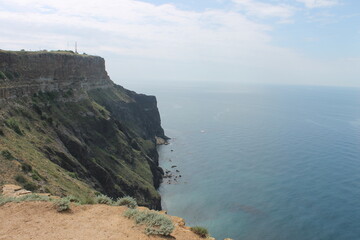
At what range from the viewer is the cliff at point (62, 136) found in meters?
35.9

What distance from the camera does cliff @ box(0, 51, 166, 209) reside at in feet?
118

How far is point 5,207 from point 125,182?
162ft

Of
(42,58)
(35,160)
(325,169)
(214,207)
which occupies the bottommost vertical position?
(214,207)

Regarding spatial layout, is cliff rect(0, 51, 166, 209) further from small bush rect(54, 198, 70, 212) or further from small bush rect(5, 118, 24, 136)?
small bush rect(54, 198, 70, 212)

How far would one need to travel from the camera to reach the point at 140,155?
9500 centimetres

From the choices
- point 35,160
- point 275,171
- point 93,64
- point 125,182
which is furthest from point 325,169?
point 35,160

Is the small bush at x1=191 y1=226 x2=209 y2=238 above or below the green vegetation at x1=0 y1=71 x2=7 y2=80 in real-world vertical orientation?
below

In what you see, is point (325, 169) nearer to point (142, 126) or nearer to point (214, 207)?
point (214, 207)

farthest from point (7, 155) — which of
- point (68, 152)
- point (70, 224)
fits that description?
point (68, 152)

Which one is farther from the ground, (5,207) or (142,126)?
(5,207)

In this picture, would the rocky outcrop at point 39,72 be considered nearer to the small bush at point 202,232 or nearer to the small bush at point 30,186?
the small bush at point 30,186

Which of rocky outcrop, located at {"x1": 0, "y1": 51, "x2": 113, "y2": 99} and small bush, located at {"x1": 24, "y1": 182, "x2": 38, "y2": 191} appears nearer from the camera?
small bush, located at {"x1": 24, "y1": 182, "x2": 38, "y2": 191}

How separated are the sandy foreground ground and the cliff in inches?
248

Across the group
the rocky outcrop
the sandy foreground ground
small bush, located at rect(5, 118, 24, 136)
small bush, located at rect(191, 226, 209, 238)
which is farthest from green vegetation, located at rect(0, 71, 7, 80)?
small bush, located at rect(191, 226, 209, 238)
